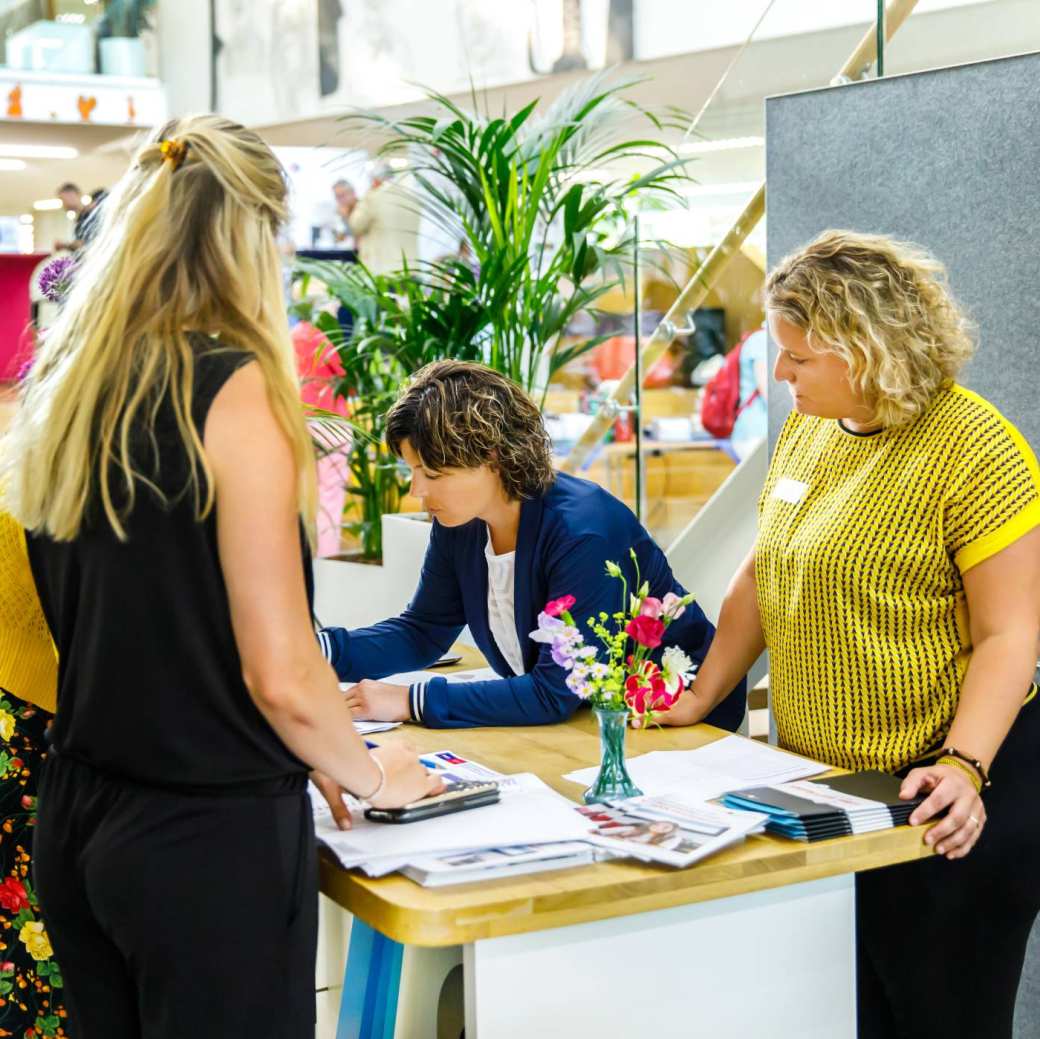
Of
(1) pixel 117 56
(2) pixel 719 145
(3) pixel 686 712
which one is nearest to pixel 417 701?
(3) pixel 686 712

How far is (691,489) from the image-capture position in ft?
13.3

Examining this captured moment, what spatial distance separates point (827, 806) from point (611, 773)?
0.28 meters

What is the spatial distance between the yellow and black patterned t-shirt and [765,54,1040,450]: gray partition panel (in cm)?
52

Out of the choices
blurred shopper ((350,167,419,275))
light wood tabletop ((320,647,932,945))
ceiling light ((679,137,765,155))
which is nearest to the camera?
light wood tabletop ((320,647,932,945))

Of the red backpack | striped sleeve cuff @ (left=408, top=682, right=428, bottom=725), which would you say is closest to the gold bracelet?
striped sleeve cuff @ (left=408, top=682, right=428, bottom=725)

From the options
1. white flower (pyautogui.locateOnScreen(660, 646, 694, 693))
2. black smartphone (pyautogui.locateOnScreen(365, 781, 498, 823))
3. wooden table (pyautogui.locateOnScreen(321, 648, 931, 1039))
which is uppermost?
white flower (pyautogui.locateOnScreen(660, 646, 694, 693))

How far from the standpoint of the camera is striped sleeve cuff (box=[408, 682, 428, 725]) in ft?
7.59

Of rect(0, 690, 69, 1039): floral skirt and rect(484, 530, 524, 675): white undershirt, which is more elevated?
rect(484, 530, 524, 675): white undershirt

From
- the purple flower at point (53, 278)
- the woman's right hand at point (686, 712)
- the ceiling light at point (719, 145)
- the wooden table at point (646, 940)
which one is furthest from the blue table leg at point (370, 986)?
the ceiling light at point (719, 145)

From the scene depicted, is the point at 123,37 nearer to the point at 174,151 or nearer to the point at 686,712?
the point at 686,712

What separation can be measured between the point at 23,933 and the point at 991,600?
1377mm

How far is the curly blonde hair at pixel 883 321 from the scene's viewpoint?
1902 millimetres

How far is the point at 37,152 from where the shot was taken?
12445mm

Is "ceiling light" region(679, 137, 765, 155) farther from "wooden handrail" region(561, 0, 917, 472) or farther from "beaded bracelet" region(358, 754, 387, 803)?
"beaded bracelet" region(358, 754, 387, 803)
